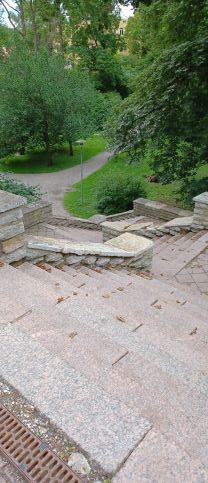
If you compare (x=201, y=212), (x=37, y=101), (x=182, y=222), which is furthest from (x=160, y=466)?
(x=37, y=101)

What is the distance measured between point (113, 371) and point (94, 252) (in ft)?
8.56

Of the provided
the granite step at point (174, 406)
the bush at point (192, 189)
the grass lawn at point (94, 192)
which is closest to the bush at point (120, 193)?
the grass lawn at point (94, 192)

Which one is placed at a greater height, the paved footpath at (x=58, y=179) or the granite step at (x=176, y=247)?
the granite step at (x=176, y=247)

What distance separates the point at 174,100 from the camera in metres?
9.27

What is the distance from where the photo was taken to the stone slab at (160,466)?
5.26ft

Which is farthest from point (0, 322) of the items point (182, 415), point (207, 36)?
point (207, 36)

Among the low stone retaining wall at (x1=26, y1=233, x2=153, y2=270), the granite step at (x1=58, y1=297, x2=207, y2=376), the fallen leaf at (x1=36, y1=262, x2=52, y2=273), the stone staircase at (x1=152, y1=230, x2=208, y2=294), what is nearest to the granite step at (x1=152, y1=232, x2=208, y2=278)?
the stone staircase at (x1=152, y1=230, x2=208, y2=294)

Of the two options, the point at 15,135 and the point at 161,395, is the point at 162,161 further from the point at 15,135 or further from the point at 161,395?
the point at 15,135

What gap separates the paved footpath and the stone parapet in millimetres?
8874

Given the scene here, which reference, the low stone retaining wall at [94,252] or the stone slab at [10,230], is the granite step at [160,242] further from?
the stone slab at [10,230]

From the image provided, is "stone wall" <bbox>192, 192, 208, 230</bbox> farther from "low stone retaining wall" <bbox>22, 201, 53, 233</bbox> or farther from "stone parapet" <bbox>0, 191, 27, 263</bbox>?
"stone parapet" <bbox>0, 191, 27, 263</bbox>

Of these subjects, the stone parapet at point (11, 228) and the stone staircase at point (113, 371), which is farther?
the stone parapet at point (11, 228)

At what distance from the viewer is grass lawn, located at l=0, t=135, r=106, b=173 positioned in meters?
18.4

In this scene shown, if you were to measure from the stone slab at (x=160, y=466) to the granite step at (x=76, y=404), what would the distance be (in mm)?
45
